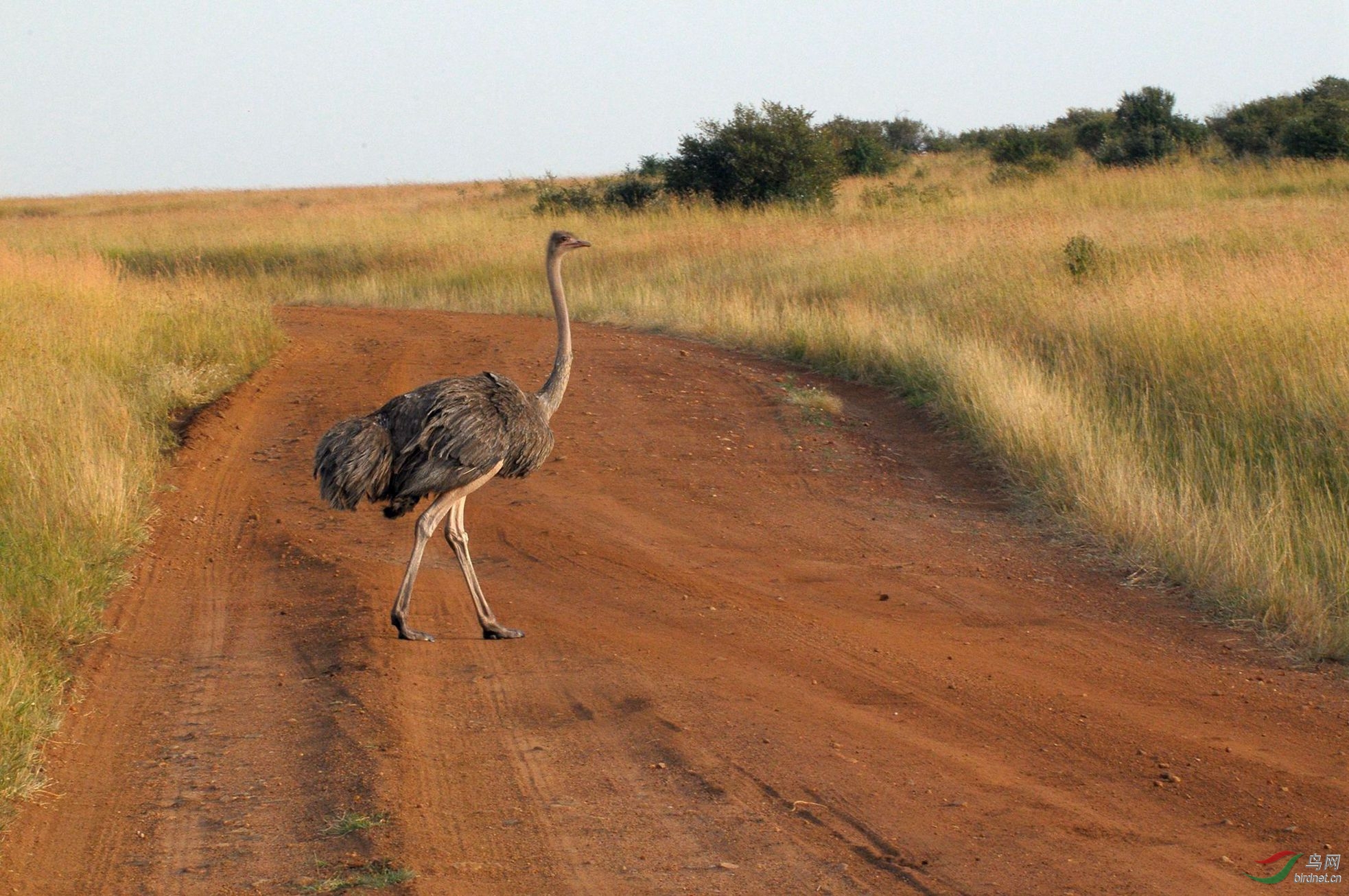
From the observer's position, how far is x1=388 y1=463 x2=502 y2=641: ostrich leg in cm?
537

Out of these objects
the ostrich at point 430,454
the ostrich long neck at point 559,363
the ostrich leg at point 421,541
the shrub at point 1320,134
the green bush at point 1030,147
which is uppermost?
the green bush at point 1030,147

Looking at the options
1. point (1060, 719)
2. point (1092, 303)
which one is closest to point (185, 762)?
point (1060, 719)

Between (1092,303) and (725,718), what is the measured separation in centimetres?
700

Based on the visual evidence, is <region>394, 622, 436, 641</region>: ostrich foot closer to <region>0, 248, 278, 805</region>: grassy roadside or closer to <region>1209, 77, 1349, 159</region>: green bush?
<region>0, 248, 278, 805</region>: grassy roadside

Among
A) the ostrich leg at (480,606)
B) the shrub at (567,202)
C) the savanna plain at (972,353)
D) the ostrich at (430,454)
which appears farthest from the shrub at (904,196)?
the ostrich leg at (480,606)

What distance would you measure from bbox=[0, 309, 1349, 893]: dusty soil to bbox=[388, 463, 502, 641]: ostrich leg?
10 centimetres

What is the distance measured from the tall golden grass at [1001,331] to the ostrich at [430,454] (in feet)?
4.48

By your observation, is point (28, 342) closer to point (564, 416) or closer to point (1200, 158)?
point (564, 416)

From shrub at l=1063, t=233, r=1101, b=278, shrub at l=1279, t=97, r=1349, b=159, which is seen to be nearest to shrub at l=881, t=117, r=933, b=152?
shrub at l=1279, t=97, r=1349, b=159

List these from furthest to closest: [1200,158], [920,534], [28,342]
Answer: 1. [1200,158]
2. [28,342]
3. [920,534]

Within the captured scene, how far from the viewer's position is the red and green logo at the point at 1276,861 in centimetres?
338

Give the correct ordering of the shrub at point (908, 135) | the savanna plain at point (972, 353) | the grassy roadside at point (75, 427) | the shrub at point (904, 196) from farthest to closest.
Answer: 1. the shrub at point (908, 135)
2. the shrub at point (904, 196)
3. the savanna plain at point (972, 353)
4. the grassy roadside at point (75, 427)

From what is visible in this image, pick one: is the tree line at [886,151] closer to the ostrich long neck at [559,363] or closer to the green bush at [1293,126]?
the green bush at [1293,126]

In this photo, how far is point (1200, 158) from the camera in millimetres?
23297
